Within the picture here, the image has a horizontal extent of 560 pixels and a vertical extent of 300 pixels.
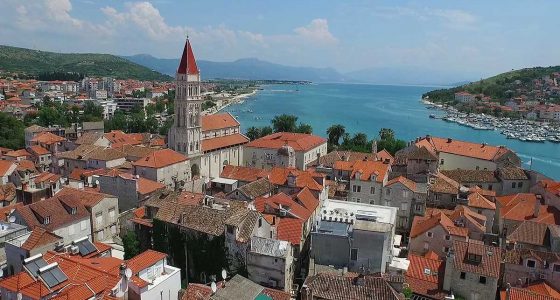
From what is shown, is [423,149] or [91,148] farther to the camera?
[91,148]

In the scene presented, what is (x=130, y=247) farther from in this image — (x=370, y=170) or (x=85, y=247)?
(x=370, y=170)

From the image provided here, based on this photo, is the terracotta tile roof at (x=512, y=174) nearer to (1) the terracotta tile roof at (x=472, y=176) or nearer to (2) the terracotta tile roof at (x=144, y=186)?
(1) the terracotta tile roof at (x=472, y=176)

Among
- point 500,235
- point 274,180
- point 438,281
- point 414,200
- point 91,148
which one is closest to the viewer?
point 438,281

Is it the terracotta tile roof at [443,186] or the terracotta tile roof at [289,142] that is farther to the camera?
the terracotta tile roof at [289,142]

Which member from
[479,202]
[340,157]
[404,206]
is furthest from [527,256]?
[340,157]

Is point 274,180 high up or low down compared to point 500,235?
up

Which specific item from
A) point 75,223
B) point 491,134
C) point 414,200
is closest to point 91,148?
point 75,223

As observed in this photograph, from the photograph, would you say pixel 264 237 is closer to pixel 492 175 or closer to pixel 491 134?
pixel 492 175

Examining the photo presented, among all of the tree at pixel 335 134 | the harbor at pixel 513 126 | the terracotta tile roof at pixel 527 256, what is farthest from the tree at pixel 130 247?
the harbor at pixel 513 126
